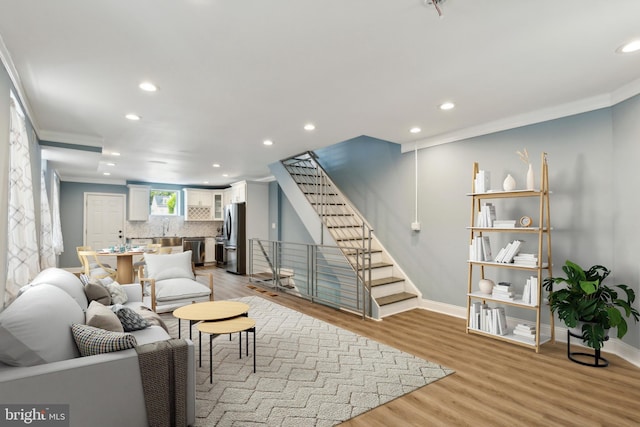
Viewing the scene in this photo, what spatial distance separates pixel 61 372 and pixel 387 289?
4034mm

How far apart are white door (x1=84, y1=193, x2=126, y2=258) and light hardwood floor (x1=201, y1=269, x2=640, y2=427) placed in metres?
8.28

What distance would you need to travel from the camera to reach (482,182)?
3.77 m

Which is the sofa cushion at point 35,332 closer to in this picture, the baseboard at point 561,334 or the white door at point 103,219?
the baseboard at point 561,334

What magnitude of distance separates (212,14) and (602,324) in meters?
3.90

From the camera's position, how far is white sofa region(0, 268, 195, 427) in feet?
5.29

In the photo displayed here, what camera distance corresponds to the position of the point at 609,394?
246cm

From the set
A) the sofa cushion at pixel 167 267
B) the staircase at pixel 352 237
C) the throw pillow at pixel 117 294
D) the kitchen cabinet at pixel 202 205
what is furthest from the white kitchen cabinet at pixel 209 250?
the throw pillow at pixel 117 294

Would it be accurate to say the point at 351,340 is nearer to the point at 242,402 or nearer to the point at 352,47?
the point at 242,402

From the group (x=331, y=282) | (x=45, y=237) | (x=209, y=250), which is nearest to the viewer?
(x=331, y=282)

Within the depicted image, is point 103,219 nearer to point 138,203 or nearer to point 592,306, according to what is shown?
point 138,203

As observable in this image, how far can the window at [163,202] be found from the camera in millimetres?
9945

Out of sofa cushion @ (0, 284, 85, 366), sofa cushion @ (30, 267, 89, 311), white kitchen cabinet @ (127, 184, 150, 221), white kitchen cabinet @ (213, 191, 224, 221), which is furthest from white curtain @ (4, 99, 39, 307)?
white kitchen cabinet @ (213, 191, 224, 221)

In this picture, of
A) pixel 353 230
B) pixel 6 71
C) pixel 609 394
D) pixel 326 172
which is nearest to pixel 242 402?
pixel 609 394

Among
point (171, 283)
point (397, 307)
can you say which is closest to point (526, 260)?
point (397, 307)
